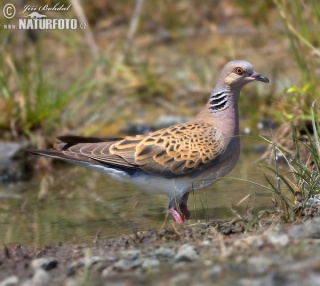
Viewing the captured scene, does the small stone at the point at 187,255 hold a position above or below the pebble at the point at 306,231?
below

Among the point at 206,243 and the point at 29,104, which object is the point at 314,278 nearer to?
the point at 206,243

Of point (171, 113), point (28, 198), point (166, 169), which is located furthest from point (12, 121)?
point (166, 169)

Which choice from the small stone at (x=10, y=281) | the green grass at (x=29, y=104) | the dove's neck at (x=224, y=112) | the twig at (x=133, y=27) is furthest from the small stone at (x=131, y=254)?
the twig at (x=133, y=27)

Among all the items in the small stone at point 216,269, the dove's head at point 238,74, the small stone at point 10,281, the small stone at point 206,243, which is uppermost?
the dove's head at point 238,74

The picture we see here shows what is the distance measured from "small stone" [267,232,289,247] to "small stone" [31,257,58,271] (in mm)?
1168

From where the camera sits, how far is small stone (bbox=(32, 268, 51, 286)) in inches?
149

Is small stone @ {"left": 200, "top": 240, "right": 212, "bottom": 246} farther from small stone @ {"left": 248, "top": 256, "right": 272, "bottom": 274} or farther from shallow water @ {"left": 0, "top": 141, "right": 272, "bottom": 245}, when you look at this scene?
shallow water @ {"left": 0, "top": 141, "right": 272, "bottom": 245}

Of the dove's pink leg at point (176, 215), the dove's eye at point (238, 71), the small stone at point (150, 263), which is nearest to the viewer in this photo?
the small stone at point (150, 263)

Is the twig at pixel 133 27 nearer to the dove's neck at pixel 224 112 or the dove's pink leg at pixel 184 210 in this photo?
the dove's neck at pixel 224 112

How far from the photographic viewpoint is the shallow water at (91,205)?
5742 mm

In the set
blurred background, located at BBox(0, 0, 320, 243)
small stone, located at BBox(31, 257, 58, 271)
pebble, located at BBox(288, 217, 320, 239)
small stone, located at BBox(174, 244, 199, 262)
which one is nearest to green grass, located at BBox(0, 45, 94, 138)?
blurred background, located at BBox(0, 0, 320, 243)

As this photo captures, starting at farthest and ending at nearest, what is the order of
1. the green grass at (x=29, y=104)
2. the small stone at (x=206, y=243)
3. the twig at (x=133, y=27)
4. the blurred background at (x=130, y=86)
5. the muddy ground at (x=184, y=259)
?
the twig at (x=133, y=27) → the green grass at (x=29, y=104) → the blurred background at (x=130, y=86) → the small stone at (x=206, y=243) → the muddy ground at (x=184, y=259)

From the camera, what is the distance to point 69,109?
8.66 meters

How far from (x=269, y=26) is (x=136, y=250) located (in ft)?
22.9
